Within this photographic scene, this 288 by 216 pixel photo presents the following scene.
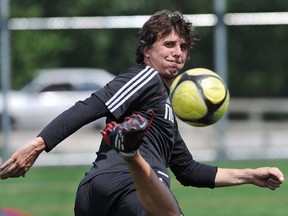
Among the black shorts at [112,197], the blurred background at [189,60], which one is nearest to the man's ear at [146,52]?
the black shorts at [112,197]

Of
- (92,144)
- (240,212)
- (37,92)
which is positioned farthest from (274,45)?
(240,212)

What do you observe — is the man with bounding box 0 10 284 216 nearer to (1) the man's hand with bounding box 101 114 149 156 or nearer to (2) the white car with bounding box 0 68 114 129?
(1) the man's hand with bounding box 101 114 149 156

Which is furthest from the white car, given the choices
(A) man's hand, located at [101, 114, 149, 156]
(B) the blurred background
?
(A) man's hand, located at [101, 114, 149, 156]

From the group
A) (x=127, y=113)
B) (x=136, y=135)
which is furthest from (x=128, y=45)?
(x=136, y=135)

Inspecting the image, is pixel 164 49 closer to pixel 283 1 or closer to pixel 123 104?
pixel 123 104

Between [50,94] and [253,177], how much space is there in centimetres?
1520

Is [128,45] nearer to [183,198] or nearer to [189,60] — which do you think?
[189,60]

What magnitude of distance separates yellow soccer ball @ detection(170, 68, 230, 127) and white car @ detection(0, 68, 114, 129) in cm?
1268

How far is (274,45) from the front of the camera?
18.9m

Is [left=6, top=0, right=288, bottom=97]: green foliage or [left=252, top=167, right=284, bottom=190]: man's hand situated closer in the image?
[left=252, top=167, right=284, bottom=190]: man's hand

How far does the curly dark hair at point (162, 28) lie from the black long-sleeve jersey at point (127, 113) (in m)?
0.23

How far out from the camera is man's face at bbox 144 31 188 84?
564cm

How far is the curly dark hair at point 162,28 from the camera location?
566 centimetres

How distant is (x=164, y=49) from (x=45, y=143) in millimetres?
997
